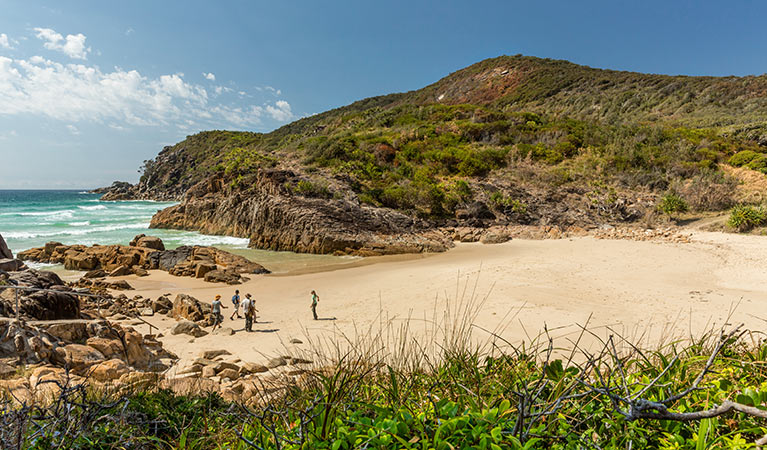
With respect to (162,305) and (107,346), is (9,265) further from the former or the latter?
(107,346)

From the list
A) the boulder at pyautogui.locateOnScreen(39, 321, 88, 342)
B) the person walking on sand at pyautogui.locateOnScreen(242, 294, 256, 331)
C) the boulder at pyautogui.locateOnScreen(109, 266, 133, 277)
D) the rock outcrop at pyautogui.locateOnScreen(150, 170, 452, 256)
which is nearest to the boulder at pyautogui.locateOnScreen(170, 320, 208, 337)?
the person walking on sand at pyautogui.locateOnScreen(242, 294, 256, 331)

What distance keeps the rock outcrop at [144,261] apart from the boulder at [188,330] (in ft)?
16.4

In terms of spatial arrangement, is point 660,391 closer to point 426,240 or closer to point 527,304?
point 527,304

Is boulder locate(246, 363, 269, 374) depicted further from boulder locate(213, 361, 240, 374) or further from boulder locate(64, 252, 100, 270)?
boulder locate(64, 252, 100, 270)

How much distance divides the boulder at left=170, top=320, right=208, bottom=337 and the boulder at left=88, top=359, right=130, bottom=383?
9.19ft

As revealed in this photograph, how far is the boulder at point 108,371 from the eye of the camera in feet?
13.5

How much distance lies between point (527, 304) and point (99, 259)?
17.0 m

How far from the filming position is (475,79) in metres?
62.9

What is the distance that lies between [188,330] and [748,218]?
69.7 feet

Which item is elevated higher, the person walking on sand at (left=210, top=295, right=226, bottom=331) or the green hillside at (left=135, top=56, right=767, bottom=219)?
the green hillside at (left=135, top=56, right=767, bottom=219)

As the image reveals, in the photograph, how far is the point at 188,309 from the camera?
8.41 m

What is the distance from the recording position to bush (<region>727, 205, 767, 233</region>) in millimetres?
14297

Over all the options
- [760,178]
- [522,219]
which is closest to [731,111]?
[760,178]

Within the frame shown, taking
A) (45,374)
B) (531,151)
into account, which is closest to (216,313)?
(45,374)
